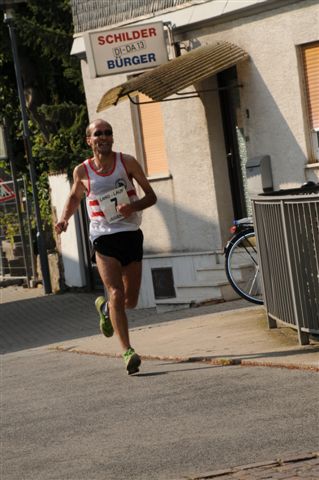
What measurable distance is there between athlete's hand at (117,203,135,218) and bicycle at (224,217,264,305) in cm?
477

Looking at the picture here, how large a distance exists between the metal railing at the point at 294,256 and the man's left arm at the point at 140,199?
0.97 meters

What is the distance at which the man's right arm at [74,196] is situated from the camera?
11758 mm

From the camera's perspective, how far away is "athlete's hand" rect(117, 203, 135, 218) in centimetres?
1141

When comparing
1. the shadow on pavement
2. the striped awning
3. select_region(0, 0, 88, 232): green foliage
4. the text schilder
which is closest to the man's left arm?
the shadow on pavement

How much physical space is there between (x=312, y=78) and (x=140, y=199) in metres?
6.83

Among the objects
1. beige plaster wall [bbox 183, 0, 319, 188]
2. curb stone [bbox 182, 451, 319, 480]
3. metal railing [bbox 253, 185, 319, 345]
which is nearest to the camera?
curb stone [bbox 182, 451, 319, 480]

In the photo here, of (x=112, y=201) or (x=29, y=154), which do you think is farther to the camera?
(x=29, y=154)

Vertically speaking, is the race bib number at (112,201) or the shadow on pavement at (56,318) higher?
the race bib number at (112,201)

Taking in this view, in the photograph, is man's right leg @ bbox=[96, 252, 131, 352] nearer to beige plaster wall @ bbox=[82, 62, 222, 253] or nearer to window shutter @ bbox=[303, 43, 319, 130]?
window shutter @ bbox=[303, 43, 319, 130]

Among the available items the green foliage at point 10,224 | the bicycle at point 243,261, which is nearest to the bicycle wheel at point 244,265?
the bicycle at point 243,261

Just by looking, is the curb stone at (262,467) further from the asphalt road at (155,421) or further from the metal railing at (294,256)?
the metal railing at (294,256)

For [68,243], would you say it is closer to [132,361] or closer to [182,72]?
[182,72]

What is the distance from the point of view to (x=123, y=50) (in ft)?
63.3

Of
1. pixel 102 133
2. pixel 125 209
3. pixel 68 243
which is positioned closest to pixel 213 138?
pixel 68 243
